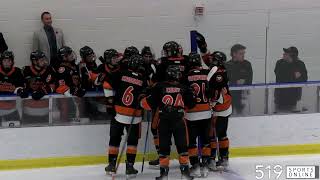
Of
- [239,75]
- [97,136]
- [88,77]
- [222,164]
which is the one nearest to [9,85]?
[88,77]

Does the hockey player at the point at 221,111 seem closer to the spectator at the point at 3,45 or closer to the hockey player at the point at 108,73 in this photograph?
the hockey player at the point at 108,73

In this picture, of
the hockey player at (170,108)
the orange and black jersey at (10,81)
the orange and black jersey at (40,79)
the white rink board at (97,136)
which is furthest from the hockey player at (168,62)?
the orange and black jersey at (10,81)

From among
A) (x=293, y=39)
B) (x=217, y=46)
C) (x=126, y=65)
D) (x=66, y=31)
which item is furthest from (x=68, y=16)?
(x=293, y=39)

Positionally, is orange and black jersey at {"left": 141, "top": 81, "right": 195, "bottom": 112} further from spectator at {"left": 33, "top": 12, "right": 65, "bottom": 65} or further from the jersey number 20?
spectator at {"left": 33, "top": 12, "right": 65, "bottom": 65}

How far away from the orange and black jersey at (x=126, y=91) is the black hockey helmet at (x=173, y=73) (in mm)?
343

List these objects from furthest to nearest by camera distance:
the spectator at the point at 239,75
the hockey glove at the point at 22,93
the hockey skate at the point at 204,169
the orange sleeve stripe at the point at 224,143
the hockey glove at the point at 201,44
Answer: the spectator at the point at 239,75 → the hockey glove at the point at 201,44 → the orange sleeve stripe at the point at 224,143 → the hockey glove at the point at 22,93 → the hockey skate at the point at 204,169

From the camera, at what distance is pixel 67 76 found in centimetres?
659

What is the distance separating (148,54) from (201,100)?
0.88 metres

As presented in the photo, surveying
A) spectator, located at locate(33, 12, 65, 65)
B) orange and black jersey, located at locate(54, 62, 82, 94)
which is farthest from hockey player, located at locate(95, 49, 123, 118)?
spectator, located at locate(33, 12, 65, 65)

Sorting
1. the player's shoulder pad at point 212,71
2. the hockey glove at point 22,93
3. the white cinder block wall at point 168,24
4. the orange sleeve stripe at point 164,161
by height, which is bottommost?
the orange sleeve stripe at point 164,161

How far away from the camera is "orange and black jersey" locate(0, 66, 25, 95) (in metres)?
6.48

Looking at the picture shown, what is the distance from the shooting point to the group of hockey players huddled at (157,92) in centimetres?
587

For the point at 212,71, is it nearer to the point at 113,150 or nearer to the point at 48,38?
the point at 113,150

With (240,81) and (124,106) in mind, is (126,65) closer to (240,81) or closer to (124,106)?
(124,106)
